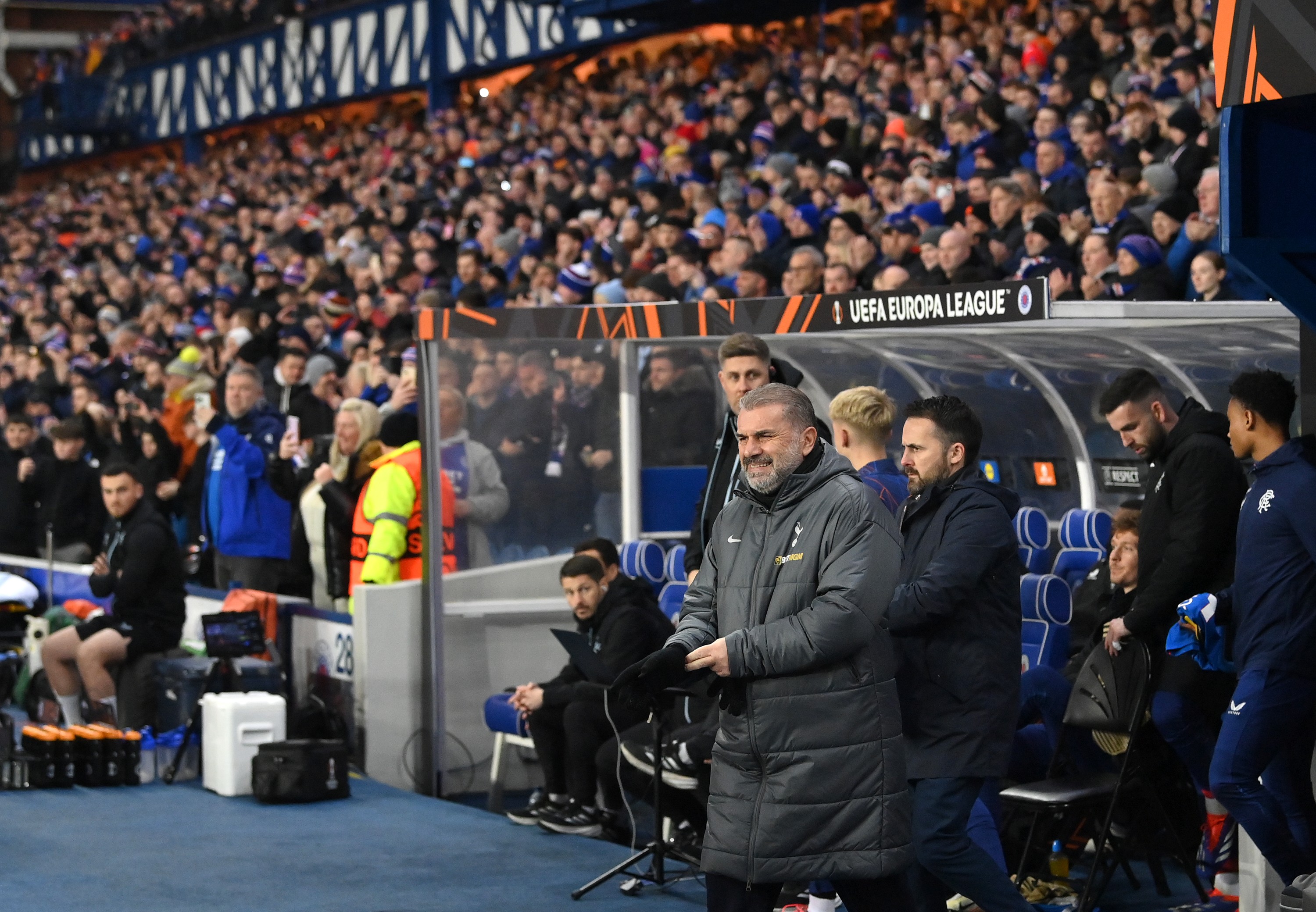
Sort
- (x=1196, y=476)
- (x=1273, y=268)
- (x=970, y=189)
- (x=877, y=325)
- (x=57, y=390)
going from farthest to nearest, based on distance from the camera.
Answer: (x=57, y=390) < (x=970, y=189) < (x=877, y=325) < (x=1196, y=476) < (x=1273, y=268)

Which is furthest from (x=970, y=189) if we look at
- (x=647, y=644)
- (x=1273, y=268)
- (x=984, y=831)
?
(x=1273, y=268)

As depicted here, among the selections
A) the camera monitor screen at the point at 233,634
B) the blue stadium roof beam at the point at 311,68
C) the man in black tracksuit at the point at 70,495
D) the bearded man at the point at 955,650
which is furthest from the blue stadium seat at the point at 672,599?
the blue stadium roof beam at the point at 311,68

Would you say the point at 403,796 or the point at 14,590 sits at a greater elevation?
the point at 14,590

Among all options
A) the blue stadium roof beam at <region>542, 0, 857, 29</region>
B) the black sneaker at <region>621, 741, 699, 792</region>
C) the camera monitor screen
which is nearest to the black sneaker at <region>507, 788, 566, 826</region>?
the black sneaker at <region>621, 741, 699, 792</region>

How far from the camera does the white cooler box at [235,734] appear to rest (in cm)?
953

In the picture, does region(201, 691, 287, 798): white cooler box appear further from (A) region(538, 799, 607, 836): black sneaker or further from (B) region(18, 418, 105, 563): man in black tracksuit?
(B) region(18, 418, 105, 563): man in black tracksuit

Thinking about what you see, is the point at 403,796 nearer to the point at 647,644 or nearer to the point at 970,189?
the point at 647,644

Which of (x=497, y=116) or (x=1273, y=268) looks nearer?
(x=1273, y=268)

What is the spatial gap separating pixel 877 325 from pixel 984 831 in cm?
264

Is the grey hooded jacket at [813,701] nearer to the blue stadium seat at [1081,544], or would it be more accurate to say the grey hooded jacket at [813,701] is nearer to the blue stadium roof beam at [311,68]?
the blue stadium seat at [1081,544]

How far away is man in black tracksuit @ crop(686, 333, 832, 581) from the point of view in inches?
262

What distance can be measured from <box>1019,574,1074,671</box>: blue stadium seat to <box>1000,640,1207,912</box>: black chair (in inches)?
32.9

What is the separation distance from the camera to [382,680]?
32.3 feet

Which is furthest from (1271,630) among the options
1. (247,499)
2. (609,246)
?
(609,246)
